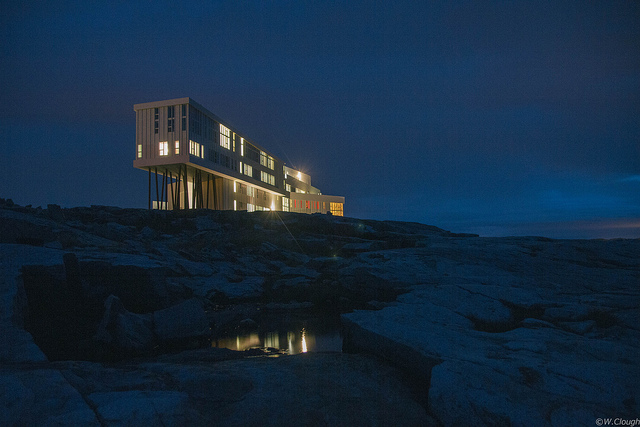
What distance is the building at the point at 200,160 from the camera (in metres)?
32.2

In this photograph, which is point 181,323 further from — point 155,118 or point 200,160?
point 155,118

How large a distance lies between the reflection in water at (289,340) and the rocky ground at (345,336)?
2.80 feet

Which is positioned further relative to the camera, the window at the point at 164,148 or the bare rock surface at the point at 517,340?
the window at the point at 164,148

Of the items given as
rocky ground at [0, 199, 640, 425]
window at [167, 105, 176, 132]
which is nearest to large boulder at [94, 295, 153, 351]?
rocky ground at [0, 199, 640, 425]

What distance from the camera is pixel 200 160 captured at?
110 ft

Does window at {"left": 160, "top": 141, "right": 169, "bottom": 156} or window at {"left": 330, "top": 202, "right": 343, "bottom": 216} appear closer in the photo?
window at {"left": 160, "top": 141, "right": 169, "bottom": 156}

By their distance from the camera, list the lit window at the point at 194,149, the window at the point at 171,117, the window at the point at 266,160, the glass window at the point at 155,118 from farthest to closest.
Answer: the window at the point at 266,160, the glass window at the point at 155,118, the window at the point at 171,117, the lit window at the point at 194,149

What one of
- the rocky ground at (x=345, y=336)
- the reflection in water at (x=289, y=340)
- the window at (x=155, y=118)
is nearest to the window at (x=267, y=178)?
the window at (x=155, y=118)

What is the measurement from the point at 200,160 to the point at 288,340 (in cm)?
2777

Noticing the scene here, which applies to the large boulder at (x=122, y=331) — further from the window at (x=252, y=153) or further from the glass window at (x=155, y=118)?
the window at (x=252, y=153)

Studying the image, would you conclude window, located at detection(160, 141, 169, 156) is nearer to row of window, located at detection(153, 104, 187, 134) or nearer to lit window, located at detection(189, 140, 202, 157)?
row of window, located at detection(153, 104, 187, 134)

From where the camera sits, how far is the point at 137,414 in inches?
150

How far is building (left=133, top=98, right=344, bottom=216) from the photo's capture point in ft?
106

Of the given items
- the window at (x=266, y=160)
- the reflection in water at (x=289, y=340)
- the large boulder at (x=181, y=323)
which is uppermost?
the window at (x=266, y=160)
